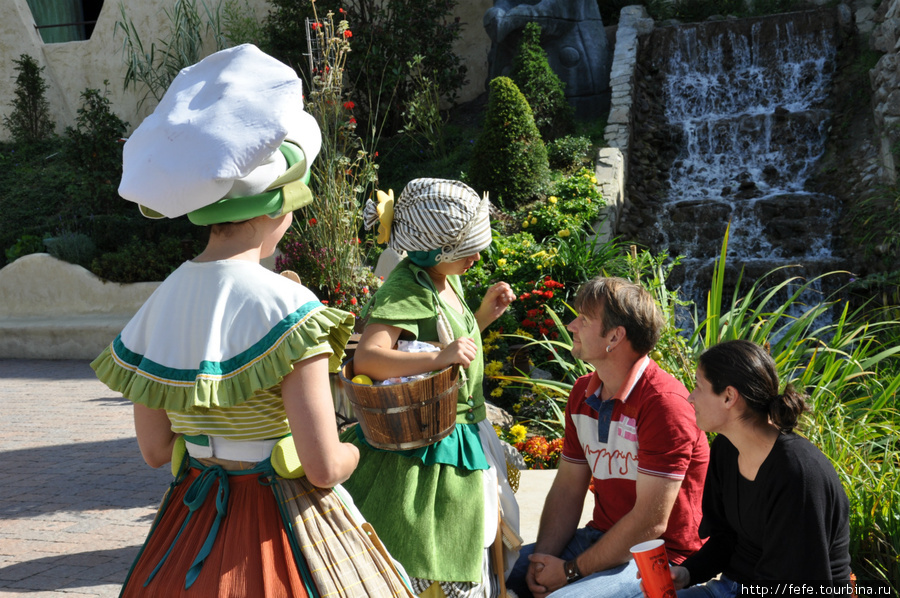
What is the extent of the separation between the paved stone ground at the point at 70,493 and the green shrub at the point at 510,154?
443cm

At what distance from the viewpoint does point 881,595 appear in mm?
2611

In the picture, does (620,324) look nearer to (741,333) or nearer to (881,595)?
(881,595)

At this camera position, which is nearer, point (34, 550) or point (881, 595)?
point (881, 595)

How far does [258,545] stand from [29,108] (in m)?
14.6

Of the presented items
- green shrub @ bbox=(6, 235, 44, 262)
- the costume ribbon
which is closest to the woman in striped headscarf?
the costume ribbon

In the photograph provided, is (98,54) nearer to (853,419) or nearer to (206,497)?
(853,419)

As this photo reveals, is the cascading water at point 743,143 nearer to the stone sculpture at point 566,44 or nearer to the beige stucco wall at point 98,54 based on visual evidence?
the stone sculpture at point 566,44

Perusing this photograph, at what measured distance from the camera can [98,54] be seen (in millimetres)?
13852

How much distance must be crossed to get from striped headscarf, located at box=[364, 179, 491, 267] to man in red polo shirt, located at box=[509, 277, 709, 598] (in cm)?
43

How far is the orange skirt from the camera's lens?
4.75 feet

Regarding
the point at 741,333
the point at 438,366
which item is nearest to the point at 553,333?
the point at 741,333

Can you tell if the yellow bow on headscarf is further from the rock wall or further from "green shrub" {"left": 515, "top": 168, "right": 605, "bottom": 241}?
the rock wall

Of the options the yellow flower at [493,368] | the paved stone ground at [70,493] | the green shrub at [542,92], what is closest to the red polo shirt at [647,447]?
the paved stone ground at [70,493]

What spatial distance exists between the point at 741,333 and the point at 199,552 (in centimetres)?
308
